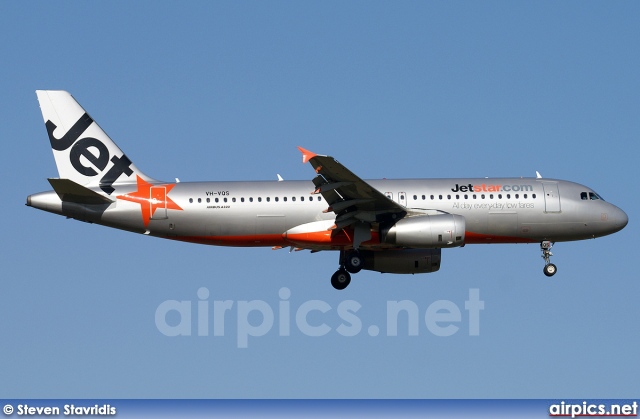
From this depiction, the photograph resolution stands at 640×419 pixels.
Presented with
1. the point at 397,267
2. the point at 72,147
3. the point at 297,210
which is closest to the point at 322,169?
the point at 297,210

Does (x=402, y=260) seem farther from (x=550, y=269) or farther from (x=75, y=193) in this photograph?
(x=75, y=193)

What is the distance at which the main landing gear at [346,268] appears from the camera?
213 feet

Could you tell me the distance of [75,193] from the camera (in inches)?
2469

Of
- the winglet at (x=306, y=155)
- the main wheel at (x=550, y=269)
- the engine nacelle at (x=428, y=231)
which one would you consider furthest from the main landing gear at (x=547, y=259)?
the winglet at (x=306, y=155)

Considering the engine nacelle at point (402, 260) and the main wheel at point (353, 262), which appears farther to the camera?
the engine nacelle at point (402, 260)

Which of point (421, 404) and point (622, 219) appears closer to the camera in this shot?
point (421, 404)

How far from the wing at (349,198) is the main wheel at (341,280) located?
3080mm

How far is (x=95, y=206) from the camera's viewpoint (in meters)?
63.6

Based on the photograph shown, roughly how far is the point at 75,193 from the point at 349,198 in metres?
12.7

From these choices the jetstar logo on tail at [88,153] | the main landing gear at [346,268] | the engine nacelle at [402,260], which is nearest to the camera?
the main landing gear at [346,268]

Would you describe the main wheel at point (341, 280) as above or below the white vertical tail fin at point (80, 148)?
below

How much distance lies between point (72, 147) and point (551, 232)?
2368 centimetres

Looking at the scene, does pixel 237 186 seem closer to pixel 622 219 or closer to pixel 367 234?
pixel 367 234

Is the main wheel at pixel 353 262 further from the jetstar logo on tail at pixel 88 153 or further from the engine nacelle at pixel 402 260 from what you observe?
the jetstar logo on tail at pixel 88 153
